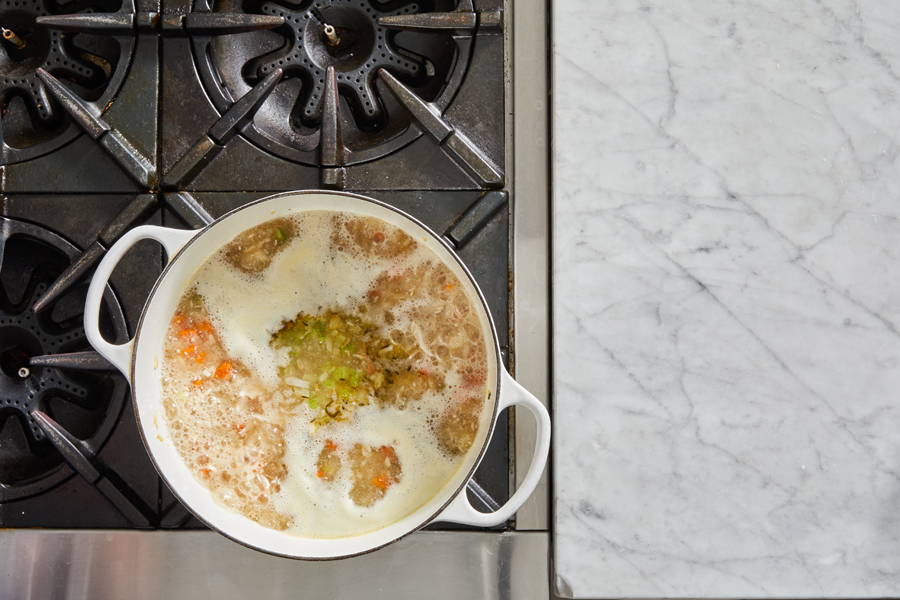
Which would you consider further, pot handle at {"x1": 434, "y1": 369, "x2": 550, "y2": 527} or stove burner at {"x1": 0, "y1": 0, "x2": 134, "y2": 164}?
stove burner at {"x1": 0, "y1": 0, "x2": 134, "y2": 164}

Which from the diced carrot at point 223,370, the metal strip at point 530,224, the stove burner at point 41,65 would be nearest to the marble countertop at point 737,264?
the metal strip at point 530,224

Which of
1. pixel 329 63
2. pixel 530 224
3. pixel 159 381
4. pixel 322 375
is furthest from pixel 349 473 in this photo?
pixel 329 63

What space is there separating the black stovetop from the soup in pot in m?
0.06

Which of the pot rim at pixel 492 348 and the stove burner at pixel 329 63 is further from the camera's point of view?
the stove burner at pixel 329 63

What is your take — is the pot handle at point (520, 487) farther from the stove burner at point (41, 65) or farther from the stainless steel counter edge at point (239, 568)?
the stove burner at point (41, 65)

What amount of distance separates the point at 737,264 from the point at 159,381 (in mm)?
572

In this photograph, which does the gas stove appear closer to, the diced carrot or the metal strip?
the metal strip

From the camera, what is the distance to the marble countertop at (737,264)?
29.0 inches

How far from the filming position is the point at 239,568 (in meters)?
0.73

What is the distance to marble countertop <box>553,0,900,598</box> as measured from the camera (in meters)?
0.74

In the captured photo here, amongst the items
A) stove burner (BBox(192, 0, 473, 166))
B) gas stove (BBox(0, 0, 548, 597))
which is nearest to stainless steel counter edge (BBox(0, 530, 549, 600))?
gas stove (BBox(0, 0, 548, 597))

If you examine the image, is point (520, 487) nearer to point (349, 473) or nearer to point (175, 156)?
point (349, 473)

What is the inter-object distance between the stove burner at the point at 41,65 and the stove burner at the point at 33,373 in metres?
0.11

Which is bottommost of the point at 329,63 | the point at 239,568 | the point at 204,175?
the point at 239,568
